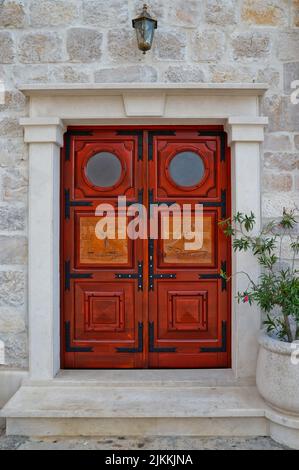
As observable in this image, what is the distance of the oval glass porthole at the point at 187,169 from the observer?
11.1ft

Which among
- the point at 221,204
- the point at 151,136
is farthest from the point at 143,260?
the point at 151,136

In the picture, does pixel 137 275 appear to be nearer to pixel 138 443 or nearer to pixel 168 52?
pixel 138 443

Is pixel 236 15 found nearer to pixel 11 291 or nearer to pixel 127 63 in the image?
pixel 127 63

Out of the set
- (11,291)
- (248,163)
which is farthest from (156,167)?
(11,291)

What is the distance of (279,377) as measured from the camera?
2.63 meters

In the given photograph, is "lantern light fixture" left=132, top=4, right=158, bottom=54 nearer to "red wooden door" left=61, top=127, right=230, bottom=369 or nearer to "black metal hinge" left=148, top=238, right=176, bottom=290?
"red wooden door" left=61, top=127, right=230, bottom=369

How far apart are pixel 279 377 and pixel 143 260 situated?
144 cm

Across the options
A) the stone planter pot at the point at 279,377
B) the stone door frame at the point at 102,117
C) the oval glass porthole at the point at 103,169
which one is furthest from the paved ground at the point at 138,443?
the oval glass porthole at the point at 103,169

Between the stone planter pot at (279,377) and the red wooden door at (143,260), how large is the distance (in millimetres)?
660

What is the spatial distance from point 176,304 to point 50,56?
239 cm

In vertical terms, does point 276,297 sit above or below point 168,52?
below

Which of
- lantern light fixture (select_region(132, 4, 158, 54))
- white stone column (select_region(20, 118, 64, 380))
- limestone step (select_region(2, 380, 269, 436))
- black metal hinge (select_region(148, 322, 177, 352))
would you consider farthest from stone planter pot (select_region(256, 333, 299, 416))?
lantern light fixture (select_region(132, 4, 158, 54))

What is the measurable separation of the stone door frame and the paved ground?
1.68 feet

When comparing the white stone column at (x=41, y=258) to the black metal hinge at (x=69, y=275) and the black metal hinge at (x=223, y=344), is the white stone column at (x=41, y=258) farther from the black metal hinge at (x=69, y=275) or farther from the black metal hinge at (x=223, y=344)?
the black metal hinge at (x=223, y=344)
